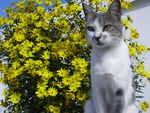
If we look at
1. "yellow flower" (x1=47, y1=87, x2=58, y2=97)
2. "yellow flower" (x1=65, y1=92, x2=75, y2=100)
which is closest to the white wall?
"yellow flower" (x1=65, y1=92, x2=75, y2=100)

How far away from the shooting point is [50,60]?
2.60 m

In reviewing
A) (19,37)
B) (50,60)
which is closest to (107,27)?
(50,60)

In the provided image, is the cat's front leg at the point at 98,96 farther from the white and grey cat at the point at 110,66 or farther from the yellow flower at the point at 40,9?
the yellow flower at the point at 40,9

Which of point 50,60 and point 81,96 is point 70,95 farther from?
point 50,60

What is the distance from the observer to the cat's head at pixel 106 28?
184 cm

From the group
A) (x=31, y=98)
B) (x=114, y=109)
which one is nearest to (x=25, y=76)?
(x=31, y=98)

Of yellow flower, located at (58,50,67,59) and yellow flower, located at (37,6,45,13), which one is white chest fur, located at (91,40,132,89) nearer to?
yellow flower, located at (58,50,67,59)

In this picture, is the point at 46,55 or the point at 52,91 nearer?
the point at 52,91

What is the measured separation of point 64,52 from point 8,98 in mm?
667

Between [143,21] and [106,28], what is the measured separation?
6.15 ft

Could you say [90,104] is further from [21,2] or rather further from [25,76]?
[21,2]

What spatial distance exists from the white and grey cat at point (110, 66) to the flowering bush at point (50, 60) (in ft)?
1.31

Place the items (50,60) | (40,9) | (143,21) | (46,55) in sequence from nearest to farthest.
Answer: (46,55)
(50,60)
(40,9)
(143,21)

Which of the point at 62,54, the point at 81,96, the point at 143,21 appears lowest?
the point at 81,96
